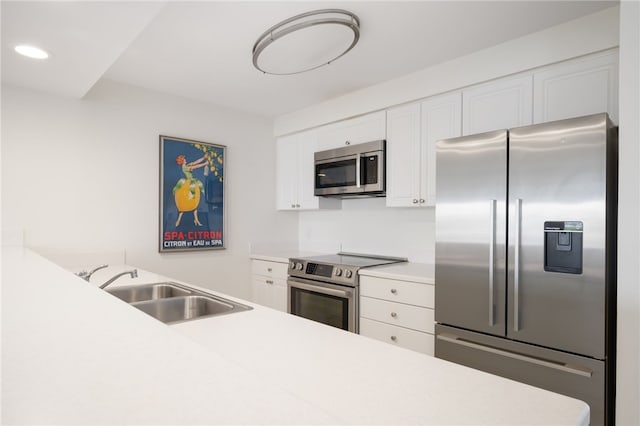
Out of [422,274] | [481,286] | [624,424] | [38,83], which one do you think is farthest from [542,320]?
[38,83]

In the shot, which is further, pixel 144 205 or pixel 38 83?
pixel 144 205

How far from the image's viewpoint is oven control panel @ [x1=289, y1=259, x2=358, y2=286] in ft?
9.34

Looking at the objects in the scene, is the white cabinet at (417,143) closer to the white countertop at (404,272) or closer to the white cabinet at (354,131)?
the white cabinet at (354,131)

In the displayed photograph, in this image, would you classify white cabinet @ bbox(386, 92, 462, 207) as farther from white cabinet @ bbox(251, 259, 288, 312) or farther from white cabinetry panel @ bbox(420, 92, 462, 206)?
white cabinet @ bbox(251, 259, 288, 312)

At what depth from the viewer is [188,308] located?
6.06 ft

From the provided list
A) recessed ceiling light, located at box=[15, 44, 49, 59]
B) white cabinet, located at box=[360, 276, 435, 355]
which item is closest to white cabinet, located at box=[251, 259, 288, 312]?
white cabinet, located at box=[360, 276, 435, 355]

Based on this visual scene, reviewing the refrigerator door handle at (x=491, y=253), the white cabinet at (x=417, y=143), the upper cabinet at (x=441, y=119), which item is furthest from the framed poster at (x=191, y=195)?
the refrigerator door handle at (x=491, y=253)

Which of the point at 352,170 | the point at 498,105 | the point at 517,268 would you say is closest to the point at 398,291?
the point at 517,268

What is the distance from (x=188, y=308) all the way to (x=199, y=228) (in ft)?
5.51

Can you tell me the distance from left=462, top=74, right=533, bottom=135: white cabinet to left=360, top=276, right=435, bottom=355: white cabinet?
114 cm

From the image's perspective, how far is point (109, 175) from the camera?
9.69 ft

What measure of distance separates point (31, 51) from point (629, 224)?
296cm

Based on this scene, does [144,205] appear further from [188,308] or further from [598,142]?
[598,142]

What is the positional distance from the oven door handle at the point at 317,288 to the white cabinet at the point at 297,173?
0.82 metres
